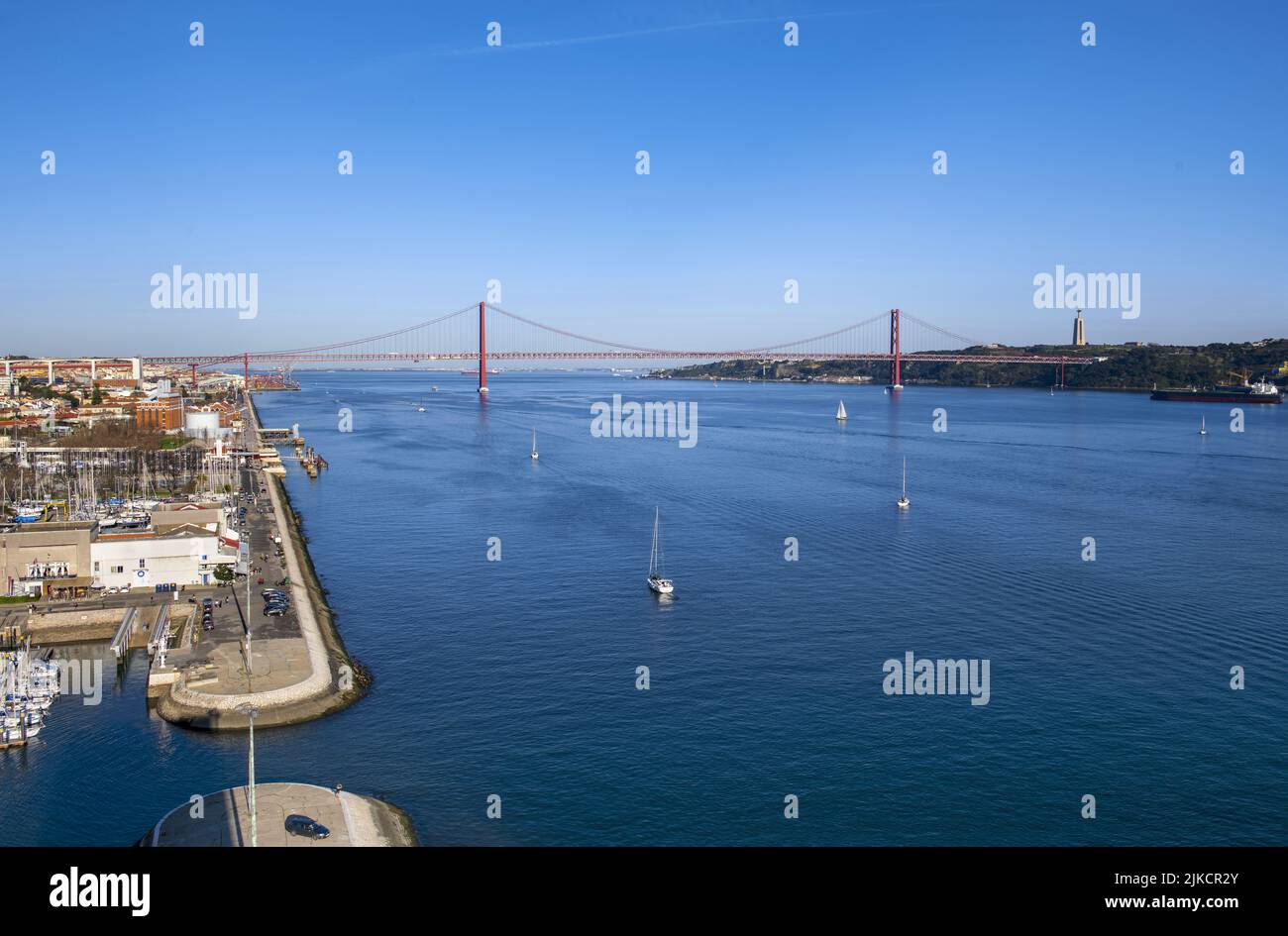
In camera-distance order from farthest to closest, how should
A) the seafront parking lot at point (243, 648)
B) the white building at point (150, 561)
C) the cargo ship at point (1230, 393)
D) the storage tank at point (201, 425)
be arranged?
the cargo ship at point (1230, 393)
the storage tank at point (201, 425)
the white building at point (150, 561)
the seafront parking lot at point (243, 648)

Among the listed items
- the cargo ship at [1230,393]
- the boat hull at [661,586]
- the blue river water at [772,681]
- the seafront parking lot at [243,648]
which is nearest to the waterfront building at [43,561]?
the seafront parking lot at [243,648]

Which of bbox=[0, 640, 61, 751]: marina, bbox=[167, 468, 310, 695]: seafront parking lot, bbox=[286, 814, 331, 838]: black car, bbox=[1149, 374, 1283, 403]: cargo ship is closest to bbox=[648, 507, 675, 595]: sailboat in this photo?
bbox=[167, 468, 310, 695]: seafront parking lot

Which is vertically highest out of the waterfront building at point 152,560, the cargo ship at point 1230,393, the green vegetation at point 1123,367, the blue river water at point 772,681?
the green vegetation at point 1123,367

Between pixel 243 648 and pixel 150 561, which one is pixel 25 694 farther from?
pixel 150 561

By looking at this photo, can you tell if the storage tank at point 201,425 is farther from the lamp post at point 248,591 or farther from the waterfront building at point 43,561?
the waterfront building at point 43,561

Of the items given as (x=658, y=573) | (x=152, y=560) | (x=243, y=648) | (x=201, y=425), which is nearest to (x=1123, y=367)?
(x=201, y=425)

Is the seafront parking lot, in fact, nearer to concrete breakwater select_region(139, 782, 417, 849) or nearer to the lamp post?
the lamp post
